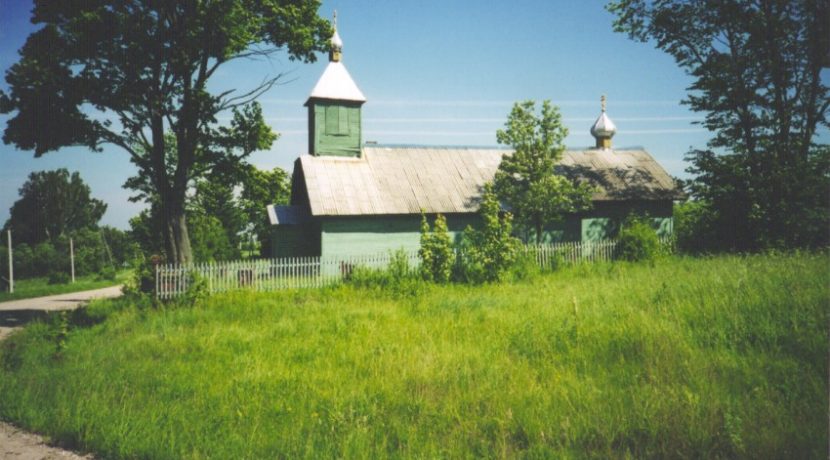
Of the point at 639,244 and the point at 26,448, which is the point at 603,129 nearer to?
the point at 639,244

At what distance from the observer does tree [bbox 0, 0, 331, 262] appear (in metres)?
11.4

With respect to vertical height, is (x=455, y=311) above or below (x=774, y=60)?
below

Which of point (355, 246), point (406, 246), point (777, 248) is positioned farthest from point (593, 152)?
point (355, 246)

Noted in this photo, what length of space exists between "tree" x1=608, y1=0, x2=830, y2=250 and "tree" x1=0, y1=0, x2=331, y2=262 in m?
16.9

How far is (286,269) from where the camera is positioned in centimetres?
1440

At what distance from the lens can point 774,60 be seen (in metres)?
16.2

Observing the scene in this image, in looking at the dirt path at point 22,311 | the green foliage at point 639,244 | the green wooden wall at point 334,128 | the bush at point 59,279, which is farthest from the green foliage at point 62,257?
the green foliage at point 639,244

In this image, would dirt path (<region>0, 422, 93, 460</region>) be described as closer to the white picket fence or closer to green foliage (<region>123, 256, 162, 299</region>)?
the white picket fence

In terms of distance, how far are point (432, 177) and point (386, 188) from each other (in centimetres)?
281

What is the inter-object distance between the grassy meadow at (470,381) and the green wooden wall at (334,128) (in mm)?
13079

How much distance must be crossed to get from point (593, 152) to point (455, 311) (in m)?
19.7

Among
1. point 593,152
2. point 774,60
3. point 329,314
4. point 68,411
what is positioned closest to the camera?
point 68,411

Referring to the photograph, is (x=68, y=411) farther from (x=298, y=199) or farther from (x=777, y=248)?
(x=777, y=248)

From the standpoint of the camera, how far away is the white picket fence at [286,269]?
40.8ft
